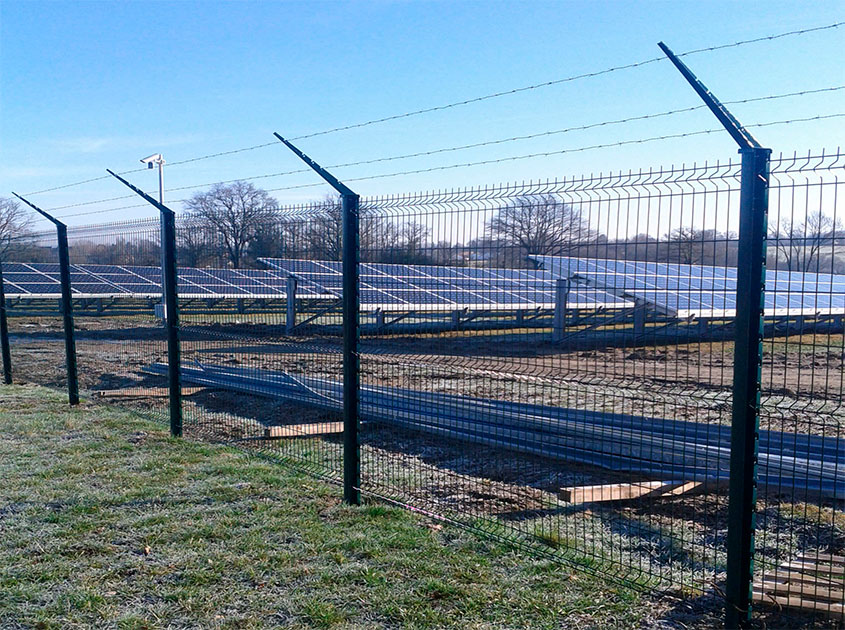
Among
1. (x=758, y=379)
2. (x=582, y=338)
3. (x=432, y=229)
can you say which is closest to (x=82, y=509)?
(x=432, y=229)

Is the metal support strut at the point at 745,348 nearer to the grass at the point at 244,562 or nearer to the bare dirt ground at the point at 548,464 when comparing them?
the bare dirt ground at the point at 548,464

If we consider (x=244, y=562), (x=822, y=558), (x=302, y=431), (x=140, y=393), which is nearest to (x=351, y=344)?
(x=244, y=562)

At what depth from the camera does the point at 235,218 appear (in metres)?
6.88

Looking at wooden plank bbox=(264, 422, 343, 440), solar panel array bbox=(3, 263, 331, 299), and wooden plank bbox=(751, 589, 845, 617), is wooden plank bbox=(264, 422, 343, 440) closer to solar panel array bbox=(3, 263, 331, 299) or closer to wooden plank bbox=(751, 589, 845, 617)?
wooden plank bbox=(751, 589, 845, 617)

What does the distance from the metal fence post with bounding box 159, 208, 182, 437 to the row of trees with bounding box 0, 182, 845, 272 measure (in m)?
0.16

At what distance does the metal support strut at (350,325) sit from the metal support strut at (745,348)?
2.53 meters

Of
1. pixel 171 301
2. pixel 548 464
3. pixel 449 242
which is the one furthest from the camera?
pixel 171 301

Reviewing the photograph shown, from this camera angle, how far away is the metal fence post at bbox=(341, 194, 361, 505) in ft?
17.1

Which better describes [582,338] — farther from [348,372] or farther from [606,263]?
[348,372]

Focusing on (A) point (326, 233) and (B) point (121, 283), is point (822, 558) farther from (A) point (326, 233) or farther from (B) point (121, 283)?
(B) point (121, 283)

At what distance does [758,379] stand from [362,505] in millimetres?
3082

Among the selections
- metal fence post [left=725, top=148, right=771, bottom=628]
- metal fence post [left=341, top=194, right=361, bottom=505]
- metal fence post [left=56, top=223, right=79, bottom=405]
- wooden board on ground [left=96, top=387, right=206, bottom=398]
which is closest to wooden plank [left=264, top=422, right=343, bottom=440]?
metal fence post [left=341, top=194, right=361, bottom=505]

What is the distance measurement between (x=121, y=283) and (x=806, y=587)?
1858 centimetres

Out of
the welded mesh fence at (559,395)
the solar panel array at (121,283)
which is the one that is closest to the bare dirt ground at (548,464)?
the welded mesh fence at (559,395)
